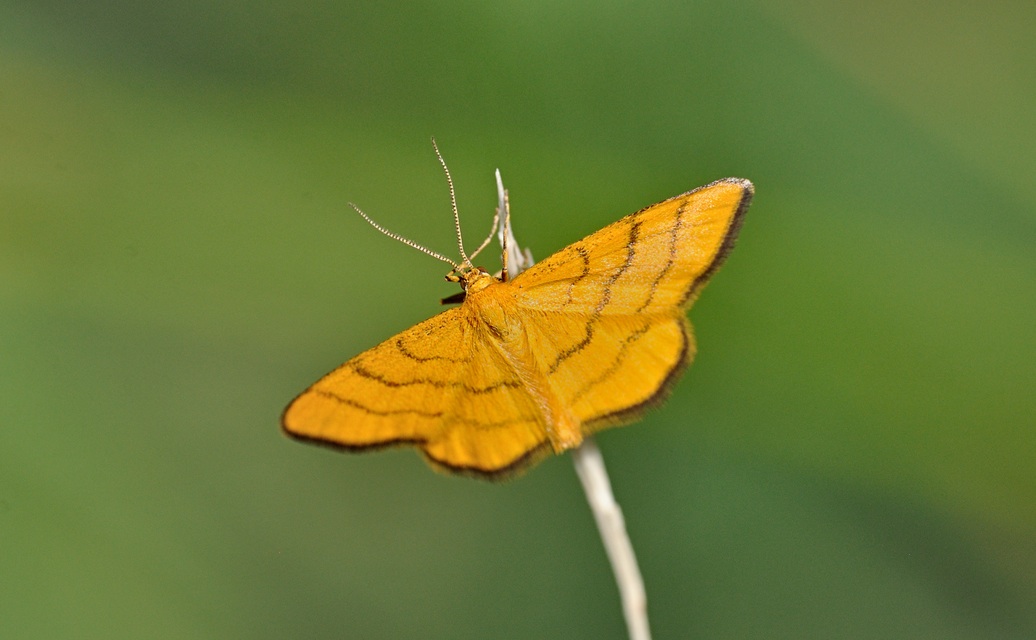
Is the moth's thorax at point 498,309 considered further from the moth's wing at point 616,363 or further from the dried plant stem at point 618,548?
the dried plant stem at point 618,548

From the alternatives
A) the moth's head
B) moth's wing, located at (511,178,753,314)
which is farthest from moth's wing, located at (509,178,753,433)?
the moth's head

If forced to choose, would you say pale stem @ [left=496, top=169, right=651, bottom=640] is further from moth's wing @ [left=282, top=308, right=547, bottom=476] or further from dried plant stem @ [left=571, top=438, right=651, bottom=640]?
moth's wing @ [left=282, top=308, right=547, bottom=476]

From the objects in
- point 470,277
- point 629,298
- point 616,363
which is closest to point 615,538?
point 616,363

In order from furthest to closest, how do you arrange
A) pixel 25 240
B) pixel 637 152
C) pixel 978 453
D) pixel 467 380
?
pixel 25 240 → pixel 637 152 → pixel 978 453 → pixel 467 380

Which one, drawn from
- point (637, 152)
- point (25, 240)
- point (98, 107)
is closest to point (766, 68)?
point (637, 152)

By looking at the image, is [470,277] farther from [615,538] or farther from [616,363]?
[615,538]

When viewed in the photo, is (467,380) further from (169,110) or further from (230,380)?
(169,110)

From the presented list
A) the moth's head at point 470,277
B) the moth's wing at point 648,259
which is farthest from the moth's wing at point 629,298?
the moth's head at point 470,277
